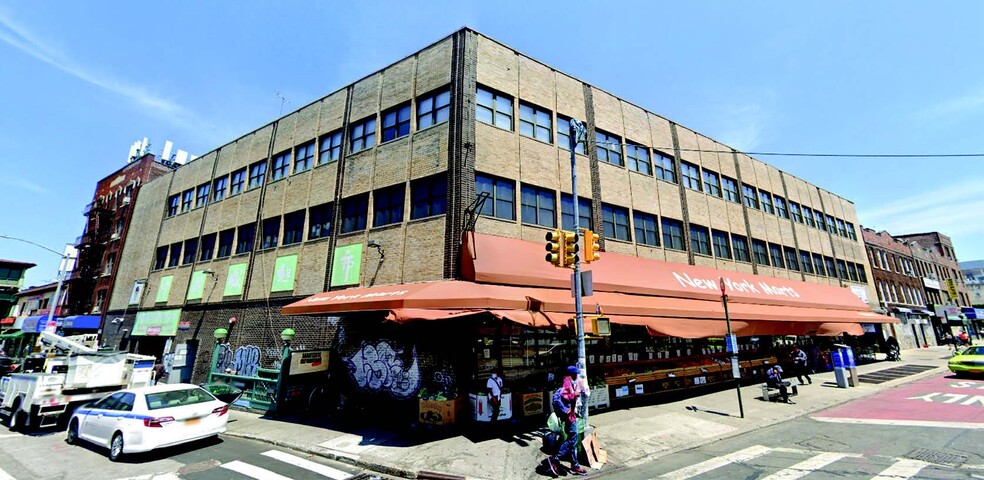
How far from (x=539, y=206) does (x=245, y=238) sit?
1619 centimetres

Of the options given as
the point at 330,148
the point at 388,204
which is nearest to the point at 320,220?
the point at 330,148

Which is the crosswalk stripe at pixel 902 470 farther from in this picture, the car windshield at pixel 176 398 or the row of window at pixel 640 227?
the car windshield at pixel 176 398

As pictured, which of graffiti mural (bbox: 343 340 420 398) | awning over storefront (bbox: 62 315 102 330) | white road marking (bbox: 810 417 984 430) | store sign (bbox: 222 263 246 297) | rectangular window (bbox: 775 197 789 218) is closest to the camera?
white road marking (bbox: 810 417 984 430)

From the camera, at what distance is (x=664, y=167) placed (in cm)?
2134

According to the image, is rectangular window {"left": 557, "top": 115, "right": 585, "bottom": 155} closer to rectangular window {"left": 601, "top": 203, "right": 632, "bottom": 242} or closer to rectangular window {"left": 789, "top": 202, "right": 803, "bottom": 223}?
rectangular window {"left": 601, "top": 203, "right": 632, "bottom": 242}

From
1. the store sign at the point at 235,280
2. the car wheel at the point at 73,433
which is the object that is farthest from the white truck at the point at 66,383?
the store sign at the point at 235,280

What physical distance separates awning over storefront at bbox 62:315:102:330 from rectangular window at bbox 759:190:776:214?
153 ft

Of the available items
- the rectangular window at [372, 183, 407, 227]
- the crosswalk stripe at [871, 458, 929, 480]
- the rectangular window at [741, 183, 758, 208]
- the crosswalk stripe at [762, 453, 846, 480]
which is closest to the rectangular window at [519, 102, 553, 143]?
the rectangular window at [372, 183, 407, 227]

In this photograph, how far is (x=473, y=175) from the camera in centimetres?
1404

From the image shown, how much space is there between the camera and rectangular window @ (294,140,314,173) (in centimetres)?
2022

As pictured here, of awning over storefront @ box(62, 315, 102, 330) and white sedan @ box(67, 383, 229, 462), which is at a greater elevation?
awning over storefront @ box(62, 315, 102, 330)

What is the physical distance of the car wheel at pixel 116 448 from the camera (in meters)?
9.09

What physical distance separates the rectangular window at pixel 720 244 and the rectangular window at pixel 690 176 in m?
2.66

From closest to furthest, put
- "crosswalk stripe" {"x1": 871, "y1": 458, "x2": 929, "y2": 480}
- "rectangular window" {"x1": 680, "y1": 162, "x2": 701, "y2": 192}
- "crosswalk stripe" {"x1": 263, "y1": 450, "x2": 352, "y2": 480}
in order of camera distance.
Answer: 1. "crosswalk stripe" {"x1": 871, "y1": 458, "x2": 929, "y2": 480}
2. "crosswalk stripe" {"x1": 263, "y1": 450, "x2": 352, "y2": 480}
3. "rectangular window" {"x1": 680, "y1": 162, "x2": 701, "y2": 192}
